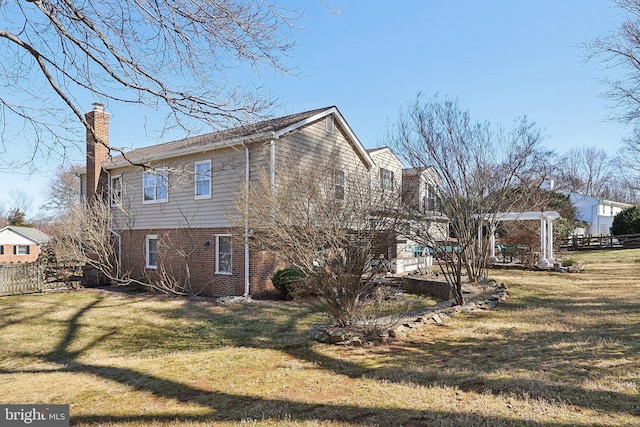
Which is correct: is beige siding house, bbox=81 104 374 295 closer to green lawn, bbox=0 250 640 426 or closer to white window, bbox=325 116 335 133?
white window, bbox=325 116 335 133

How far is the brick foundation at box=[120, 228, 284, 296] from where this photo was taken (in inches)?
511

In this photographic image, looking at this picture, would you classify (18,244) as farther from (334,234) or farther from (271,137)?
(334,234)

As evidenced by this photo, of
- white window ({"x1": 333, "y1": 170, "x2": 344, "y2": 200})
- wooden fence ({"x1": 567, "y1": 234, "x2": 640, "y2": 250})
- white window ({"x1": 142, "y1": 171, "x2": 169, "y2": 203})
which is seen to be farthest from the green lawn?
wooden fence ({"x1": 567, "y1": 234, "x2": 640, "y2": 250})

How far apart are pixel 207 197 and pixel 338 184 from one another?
24.2 ft

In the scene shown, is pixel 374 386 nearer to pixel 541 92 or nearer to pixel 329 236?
pixel 329 236

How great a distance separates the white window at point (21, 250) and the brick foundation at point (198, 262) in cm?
3198

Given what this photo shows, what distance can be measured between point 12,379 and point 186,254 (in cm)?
849

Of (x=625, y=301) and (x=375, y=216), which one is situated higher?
(x=375, y=216)

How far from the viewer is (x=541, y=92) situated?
13312mm

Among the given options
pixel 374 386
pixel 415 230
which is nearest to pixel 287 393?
pixel 374 386

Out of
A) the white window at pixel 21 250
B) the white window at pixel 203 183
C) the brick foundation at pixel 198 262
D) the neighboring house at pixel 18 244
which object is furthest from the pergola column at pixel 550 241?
the white window at pixel 21 250

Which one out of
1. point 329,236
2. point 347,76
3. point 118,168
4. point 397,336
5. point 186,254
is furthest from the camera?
point 118,168

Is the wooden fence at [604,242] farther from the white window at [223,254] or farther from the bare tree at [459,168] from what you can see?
the white window at [223,254]

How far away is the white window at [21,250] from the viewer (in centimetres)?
4006
